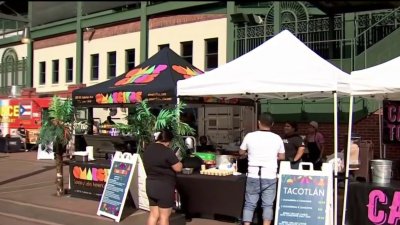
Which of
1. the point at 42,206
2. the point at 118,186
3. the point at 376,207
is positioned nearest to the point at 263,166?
the point at 376,207

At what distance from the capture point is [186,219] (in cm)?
873

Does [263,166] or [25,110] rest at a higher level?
[25,110]

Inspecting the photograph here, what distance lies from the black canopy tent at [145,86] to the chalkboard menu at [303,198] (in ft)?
13.4

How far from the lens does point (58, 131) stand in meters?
→ 11.0

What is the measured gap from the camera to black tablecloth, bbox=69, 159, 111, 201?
10383 mm

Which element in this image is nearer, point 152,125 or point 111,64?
point 152,125

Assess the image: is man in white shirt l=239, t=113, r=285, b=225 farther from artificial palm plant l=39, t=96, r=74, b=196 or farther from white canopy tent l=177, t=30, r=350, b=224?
artificial palm plant l=39, t=96, r=74, b=196

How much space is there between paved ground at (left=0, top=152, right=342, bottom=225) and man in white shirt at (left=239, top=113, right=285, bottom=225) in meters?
1.38

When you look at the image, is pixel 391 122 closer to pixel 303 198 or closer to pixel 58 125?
pixel 303 198

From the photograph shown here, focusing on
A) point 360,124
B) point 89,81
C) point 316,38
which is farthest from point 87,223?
point 89,81

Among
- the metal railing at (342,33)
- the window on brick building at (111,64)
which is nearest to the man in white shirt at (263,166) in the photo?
the metal railing at (342,33)

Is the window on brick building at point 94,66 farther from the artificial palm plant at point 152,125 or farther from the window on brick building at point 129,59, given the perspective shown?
the artificial palm plant at point 152,125

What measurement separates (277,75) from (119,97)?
5.59 meters

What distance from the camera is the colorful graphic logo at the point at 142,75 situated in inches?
496
